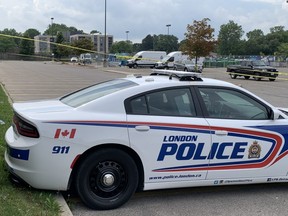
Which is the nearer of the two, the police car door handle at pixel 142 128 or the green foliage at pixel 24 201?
the green foliage at pixel 24 201

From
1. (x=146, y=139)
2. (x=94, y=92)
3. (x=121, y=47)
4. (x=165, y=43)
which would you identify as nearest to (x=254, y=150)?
(x=146, y=139)

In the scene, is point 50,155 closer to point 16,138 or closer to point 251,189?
point 16,138

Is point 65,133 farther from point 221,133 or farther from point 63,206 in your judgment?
point 221,133

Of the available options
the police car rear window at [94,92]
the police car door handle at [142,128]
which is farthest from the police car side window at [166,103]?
the police car rear window at [94,92]

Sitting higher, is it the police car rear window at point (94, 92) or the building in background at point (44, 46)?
the building in background at point (44, 46)

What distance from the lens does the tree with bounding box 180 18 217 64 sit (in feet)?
156

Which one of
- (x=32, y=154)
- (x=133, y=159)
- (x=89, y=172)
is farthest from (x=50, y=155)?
(x=133, y=159)

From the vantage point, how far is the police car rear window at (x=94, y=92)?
187 inches

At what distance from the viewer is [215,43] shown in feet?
158

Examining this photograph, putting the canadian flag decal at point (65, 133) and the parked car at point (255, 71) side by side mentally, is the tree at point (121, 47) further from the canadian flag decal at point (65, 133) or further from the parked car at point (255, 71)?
the canadian flag decal at point (65, 133)

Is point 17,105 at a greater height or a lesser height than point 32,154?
greater

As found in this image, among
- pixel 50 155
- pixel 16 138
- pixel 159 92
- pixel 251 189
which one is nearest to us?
pixel 50 155

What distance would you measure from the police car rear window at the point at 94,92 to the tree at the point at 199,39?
Result: 142 ft

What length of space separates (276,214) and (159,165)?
4.56ft
